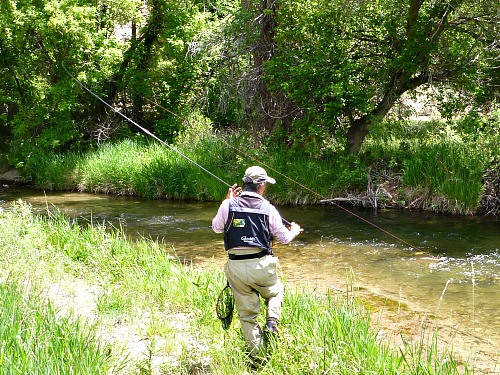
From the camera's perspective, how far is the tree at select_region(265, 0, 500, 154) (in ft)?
44.1

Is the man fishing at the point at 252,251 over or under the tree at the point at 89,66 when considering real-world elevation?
under

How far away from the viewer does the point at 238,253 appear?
190 inches

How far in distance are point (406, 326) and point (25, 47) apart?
54.0 ft

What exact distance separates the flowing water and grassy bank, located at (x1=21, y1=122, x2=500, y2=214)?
19.6 inches

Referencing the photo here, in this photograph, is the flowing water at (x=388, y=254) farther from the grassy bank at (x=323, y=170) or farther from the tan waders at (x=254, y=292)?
the tan waders at (x=254, y=292)

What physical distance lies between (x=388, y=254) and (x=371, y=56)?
6.36 metres

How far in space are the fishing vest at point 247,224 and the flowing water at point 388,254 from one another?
1.77 metres

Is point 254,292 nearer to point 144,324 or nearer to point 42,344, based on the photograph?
point 144,324

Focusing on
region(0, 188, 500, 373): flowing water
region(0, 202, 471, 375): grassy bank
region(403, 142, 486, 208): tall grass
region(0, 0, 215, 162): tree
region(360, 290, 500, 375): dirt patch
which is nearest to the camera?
region(0, 202, 471, 375): grassy bank

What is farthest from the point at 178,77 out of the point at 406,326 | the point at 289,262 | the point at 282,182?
the point at 406,326

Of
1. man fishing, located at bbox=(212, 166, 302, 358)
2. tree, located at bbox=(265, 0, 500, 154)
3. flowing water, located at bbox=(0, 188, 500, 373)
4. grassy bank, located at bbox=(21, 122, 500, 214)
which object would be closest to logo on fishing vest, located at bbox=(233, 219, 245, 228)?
man fishing, located at bbox=(212, 166, 302, 358)

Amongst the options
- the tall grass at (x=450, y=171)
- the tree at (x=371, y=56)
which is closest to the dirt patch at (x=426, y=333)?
the tall grass at (x=450, y=171)

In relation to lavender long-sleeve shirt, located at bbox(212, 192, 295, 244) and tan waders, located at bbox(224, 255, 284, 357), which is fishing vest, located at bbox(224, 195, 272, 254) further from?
tan waders, located at bbox(224, 255, 284, 357)

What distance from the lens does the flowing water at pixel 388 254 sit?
6.93 meters
